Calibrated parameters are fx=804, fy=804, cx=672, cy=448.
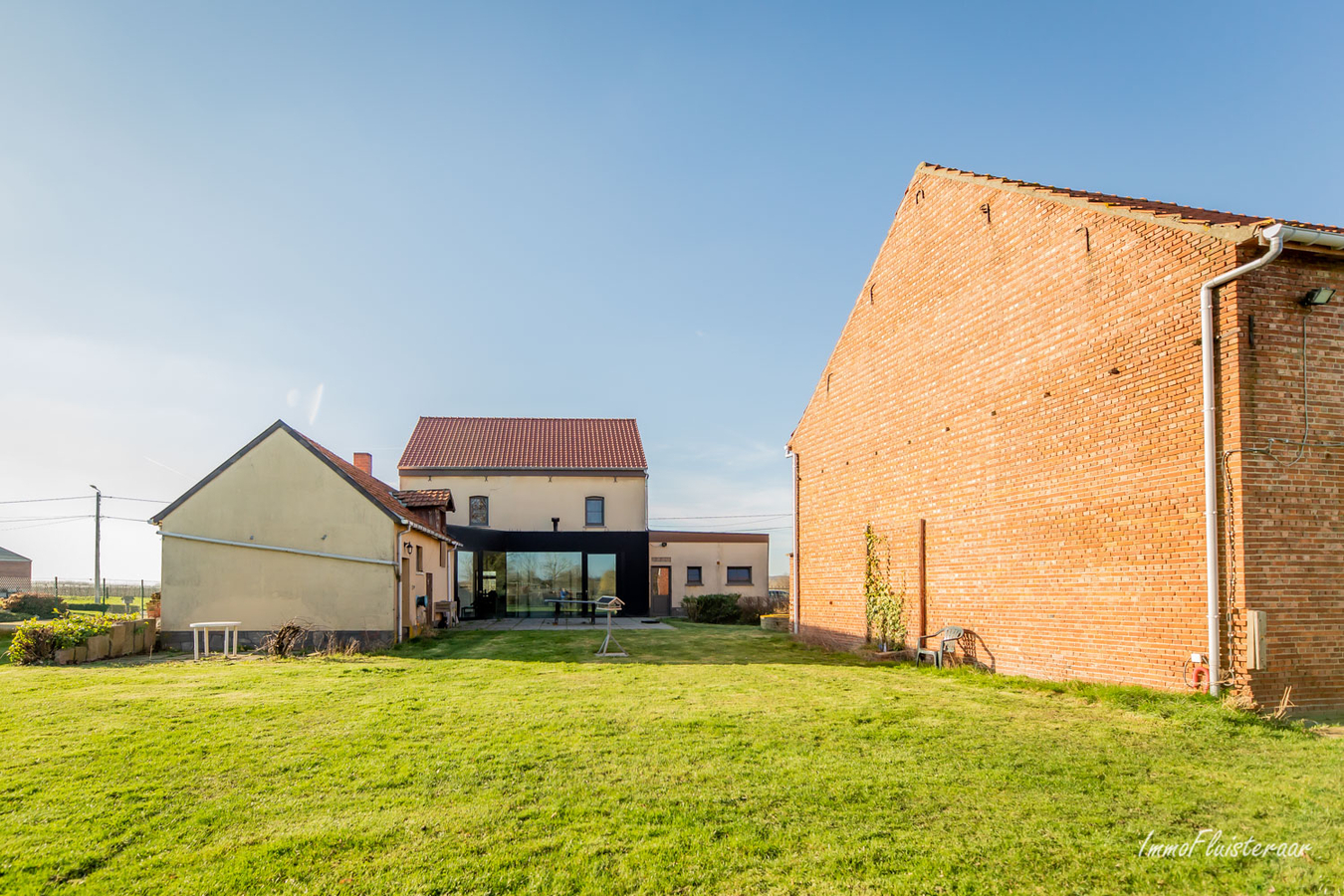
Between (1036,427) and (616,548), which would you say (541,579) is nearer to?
(616,548)

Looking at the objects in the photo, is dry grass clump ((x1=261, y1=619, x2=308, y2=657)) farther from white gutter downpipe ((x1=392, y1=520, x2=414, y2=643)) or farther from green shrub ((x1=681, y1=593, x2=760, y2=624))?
green shrub ((x1=681, y1=593, x2=760, y2=624))

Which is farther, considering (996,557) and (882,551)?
(882,551)

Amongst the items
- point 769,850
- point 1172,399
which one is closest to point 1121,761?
point 769,850

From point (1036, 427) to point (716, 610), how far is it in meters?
19.8

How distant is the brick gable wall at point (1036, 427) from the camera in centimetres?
917

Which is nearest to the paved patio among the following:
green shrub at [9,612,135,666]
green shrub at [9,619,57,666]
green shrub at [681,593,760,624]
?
green shrub at [681,593,760,624]

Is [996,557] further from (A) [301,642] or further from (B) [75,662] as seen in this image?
(B) [75,662]

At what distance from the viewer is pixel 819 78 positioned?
13289 mm

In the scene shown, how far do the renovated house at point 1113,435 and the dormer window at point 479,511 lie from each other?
21.4 meters

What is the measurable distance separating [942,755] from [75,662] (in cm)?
1583

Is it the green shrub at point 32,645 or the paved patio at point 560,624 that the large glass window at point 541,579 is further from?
the green shrub at point 32,645

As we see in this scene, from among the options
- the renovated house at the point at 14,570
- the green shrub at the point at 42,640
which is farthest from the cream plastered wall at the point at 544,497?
the renovated house at the point at 14,570

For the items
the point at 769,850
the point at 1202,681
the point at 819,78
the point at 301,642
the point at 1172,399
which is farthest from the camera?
the point at 301,642

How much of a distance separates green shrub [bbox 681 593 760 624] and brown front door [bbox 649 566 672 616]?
3606 millimetres
